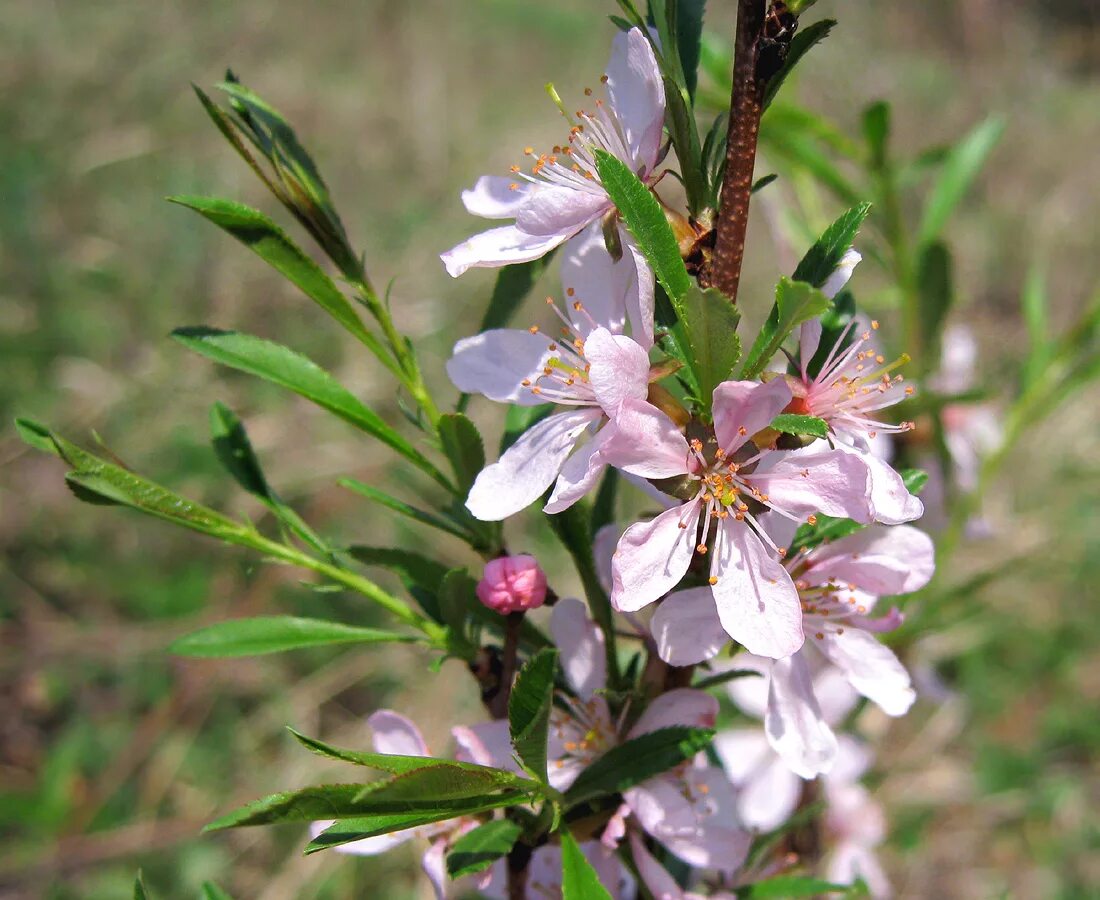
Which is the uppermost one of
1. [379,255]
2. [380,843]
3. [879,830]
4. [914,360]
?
[914,360]

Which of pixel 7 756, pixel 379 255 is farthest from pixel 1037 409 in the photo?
pixel 379 255

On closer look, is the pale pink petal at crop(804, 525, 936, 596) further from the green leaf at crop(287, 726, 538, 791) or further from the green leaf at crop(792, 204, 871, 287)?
the green leaf at crop(287, 726, 538, 791)

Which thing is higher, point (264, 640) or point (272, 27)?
point (264, 640)

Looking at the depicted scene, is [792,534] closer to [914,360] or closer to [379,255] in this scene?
[914,360]

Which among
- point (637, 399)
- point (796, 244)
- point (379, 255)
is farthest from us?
point (379, 255)

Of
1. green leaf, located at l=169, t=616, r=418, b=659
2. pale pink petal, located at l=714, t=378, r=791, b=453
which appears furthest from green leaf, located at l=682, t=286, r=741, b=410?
green leaf, located at l=169, t=616, r=418, b=659

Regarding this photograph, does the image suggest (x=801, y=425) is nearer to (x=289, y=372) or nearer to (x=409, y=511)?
(x=409, y=511)

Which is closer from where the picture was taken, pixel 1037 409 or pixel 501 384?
pixel 501 384
